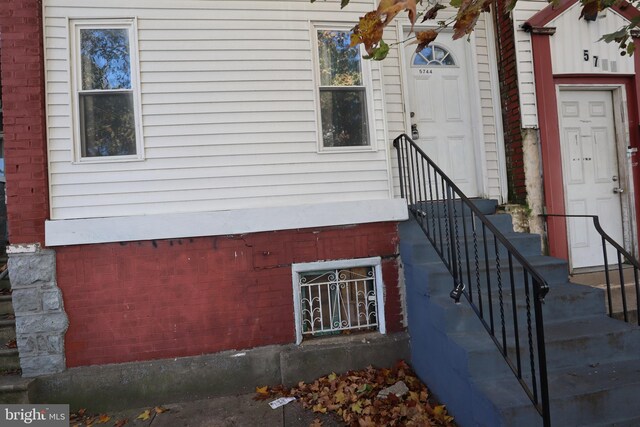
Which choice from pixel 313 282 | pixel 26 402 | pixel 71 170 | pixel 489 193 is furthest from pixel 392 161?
pixel 26 402

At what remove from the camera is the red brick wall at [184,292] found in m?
3.55

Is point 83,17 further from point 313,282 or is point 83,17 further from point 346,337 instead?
point 346,337

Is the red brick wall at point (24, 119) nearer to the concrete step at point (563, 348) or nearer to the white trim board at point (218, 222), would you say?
the white trim board at point (218, 222)

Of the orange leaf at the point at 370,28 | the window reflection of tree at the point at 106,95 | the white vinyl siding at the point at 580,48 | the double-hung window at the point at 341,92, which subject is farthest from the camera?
the white vinyl siding at the point at 580,48

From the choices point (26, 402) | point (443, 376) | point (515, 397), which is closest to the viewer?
point (515, 397)

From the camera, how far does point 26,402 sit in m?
3.32

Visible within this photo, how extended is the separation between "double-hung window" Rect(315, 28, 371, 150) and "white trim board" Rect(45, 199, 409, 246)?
28.5 inches

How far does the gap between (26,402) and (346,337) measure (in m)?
2.92

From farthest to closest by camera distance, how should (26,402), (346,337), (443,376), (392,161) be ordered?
1. (392,161)
2. (346,337)
3. (26,402)
4. (443,376)

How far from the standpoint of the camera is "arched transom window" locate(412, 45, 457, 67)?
14.7 ft

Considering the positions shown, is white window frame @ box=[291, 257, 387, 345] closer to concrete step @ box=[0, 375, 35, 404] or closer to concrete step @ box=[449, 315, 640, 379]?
concrete step @ box=[449, 315, 640, 379]

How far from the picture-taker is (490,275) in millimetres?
3424

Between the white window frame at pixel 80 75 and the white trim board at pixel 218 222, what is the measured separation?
600 mm

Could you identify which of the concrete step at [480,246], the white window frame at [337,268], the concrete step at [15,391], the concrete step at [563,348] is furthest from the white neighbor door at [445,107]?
the concrete step at [15,391]
